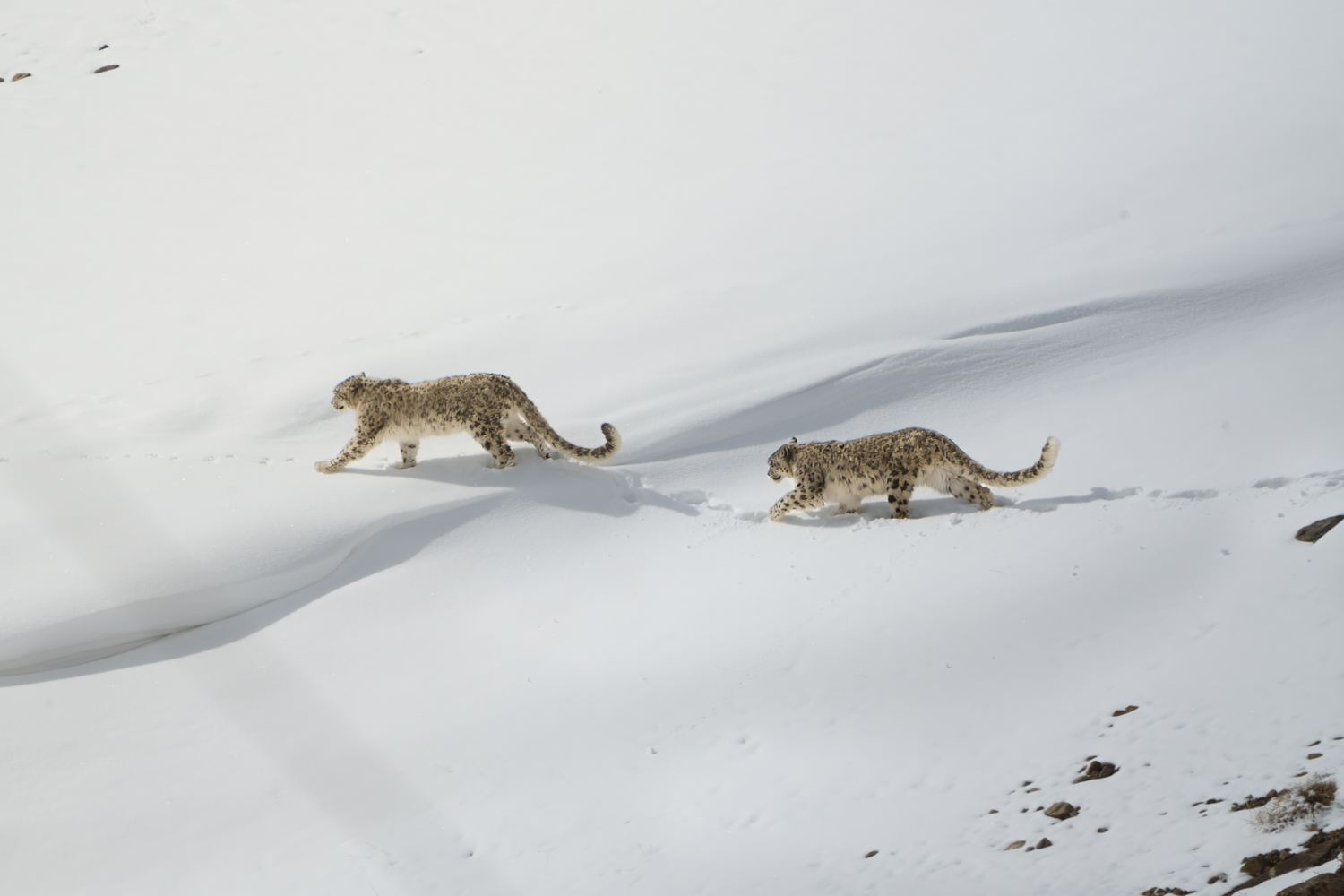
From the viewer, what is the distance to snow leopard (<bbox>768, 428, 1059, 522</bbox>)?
266 inches

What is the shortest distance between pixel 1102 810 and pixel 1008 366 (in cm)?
560

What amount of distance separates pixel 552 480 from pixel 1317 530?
16.6 feet

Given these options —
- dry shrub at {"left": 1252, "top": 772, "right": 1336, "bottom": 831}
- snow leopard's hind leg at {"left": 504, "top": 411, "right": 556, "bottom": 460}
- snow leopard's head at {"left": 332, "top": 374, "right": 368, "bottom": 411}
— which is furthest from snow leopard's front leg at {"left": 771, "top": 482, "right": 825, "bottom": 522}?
dry shrub at {"left": 1252, "top": 772, "right": 1336, "bottom": 831}

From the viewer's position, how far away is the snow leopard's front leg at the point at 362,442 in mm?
7820

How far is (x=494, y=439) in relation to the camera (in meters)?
7.76

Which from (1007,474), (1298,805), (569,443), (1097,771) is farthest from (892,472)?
(1298,805)

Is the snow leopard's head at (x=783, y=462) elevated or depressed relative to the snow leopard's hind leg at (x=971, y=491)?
elevated

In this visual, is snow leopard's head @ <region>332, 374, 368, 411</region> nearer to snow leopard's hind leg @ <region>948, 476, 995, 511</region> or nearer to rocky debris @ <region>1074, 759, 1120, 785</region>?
snow leopard's hind leg @ <region>948, 476, 995, 511</region>

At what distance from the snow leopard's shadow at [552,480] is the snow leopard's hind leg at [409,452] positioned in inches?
1.9

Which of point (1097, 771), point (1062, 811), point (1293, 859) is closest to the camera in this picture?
point (1293, 859)

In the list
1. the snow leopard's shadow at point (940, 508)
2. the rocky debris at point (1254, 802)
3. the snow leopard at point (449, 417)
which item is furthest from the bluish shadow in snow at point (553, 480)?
the rocky debris at point (1254, 802)

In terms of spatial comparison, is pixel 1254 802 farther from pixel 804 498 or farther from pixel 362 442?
pixel 362 442

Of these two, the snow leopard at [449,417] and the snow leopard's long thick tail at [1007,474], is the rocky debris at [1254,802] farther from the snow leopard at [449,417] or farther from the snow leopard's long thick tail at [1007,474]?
the snow leopard at [449,417]

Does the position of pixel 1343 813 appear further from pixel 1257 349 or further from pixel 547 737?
pixel 1257 349
